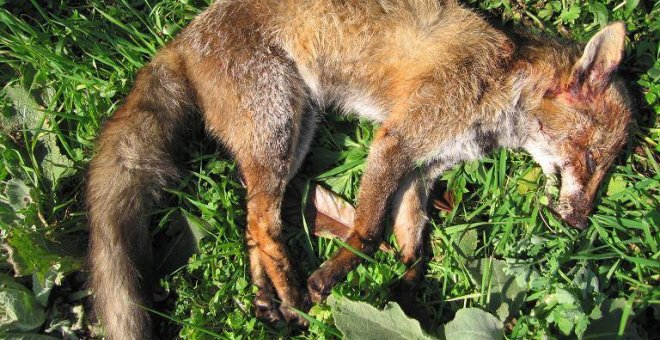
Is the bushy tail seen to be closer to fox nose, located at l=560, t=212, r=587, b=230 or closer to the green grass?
the green grass

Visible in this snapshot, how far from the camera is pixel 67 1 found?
492 centimetres

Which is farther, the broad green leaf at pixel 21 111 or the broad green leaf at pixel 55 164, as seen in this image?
the broad green leaf at pixel 21 111

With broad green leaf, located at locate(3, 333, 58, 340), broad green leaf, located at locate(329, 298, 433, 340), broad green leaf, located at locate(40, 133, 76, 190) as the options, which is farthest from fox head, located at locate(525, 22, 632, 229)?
broad green leaf, located at locate(3, 333, 58, 340)

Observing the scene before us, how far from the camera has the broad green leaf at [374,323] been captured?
350cm

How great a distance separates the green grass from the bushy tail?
0.29 meters

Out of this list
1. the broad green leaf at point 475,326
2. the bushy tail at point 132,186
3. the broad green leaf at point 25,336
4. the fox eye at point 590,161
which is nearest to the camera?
the broad green leaf at point 475,326

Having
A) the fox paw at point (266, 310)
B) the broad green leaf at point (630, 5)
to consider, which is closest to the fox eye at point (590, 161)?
the broad green leaf at point (630, 5)

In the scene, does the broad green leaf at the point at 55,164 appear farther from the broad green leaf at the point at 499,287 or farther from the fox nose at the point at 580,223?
the fox nose at the point at 580,223

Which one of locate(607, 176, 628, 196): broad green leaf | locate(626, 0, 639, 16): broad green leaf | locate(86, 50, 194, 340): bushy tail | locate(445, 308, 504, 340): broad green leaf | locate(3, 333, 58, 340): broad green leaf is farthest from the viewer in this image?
locate(626, 0, 639, 16): broad green leaf

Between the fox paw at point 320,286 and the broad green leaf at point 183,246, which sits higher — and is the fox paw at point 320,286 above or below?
below

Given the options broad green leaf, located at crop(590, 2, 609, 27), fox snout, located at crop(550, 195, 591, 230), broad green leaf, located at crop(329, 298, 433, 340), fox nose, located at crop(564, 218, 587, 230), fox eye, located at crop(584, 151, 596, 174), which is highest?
broad green leaf, located at crop(590, 2, 609, 27)

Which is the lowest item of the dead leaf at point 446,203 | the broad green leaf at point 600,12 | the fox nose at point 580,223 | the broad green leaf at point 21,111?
the fox nose at point 580,223

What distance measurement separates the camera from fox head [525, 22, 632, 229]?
4.03 m

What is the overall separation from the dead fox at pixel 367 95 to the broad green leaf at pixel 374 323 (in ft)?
1.69
